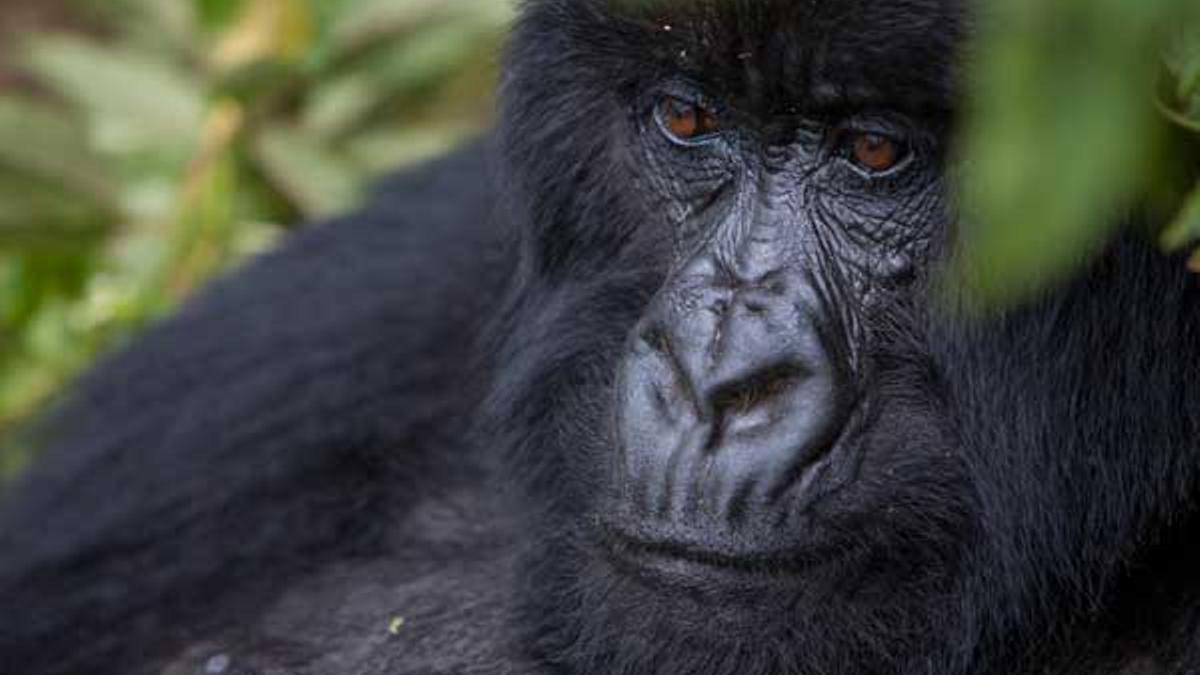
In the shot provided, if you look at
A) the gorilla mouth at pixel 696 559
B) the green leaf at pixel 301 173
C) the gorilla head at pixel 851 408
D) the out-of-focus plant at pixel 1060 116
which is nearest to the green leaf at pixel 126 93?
the green leaf at pixel 301 173

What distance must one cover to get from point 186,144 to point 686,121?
2867mm

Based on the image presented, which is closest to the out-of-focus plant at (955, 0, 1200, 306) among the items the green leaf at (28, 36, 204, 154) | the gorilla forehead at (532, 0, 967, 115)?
the gorilla forehead at (532, 0, 967, 115)

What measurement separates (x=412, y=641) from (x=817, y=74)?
121 centimetres

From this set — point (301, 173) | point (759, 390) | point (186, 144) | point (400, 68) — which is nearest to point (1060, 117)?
point (759, 390)

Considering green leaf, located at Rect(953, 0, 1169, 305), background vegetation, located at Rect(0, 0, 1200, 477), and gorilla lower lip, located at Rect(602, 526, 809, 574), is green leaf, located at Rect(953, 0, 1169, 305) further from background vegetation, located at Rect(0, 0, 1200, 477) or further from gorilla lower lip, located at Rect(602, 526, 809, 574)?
background vegetation, located at Rect(0, 0, 1200, 477)

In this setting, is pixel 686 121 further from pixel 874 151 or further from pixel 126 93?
pixel 126 93

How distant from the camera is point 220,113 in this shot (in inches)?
206

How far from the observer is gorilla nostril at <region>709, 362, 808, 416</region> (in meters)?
2.32

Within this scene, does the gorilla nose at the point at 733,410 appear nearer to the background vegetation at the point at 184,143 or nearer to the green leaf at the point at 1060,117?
the green leaf at the point at 1060,117

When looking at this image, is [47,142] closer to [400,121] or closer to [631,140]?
[400,121]

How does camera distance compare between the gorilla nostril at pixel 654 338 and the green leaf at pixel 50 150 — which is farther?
the green leaf at pixel 50 150

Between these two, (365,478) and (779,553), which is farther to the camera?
(365,478)

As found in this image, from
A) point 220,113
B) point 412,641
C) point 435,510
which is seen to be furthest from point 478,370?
point 220,113

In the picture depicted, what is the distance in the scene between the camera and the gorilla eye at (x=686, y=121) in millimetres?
2621
